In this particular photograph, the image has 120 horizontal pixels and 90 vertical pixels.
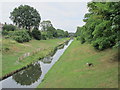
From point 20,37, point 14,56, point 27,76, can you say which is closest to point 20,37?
point 20,37

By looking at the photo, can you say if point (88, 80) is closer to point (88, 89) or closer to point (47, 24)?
point (88, 89)

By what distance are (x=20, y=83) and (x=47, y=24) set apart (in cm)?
7655

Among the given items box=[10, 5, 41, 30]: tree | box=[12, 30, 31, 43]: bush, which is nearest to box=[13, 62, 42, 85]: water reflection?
box=[12, 30, 31, 43]: bush

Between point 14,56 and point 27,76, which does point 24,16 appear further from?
point 27,76

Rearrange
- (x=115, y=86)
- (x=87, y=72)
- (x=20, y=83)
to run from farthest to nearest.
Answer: (x=20, y=83) < (x=87, y=72) < (x=115, y=86)

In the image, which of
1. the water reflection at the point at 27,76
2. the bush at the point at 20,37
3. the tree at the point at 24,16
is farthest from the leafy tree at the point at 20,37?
the water reflection at the point at 27,76

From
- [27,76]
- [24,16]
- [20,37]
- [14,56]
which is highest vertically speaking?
[24,16]

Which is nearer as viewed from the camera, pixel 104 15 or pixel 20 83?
pixel 104 15

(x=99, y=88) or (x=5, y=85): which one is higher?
(x=99, y=88)

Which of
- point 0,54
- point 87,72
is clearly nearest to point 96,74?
point 87,72

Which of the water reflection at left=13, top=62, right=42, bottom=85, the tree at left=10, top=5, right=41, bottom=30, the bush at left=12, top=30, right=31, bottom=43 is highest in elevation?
the tree at left=10, top=5, right=41, bottom=30

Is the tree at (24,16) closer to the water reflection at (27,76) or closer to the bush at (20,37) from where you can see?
the bush at (20,37)

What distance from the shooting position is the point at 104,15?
11.2 meters

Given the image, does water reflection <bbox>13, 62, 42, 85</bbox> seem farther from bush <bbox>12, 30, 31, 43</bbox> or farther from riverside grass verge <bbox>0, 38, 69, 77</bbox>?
bush <bbox>12, 30, 31, 43</bbox>
